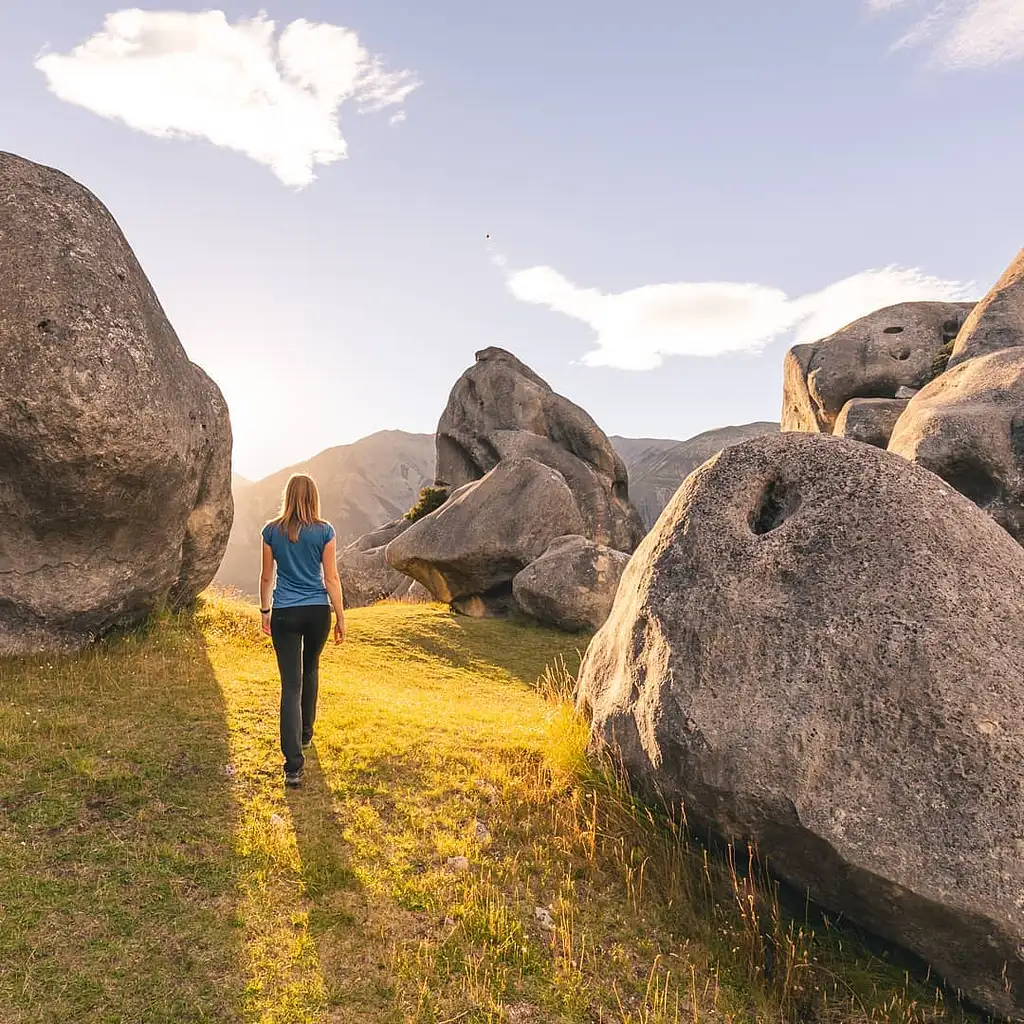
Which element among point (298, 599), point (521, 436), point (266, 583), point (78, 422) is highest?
point (521, 436)

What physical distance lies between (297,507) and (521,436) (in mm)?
31066

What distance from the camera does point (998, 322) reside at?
18656 mm

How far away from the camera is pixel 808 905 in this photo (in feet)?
18.1

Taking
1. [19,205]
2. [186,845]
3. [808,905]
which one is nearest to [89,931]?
[186,845]

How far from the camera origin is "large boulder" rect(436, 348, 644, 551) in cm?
3766

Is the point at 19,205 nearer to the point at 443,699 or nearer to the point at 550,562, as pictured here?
the point at 443,699

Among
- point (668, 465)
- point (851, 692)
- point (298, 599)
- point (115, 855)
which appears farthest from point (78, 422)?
point (668, 465)

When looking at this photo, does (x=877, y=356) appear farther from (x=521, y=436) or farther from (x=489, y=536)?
(x=521, y=436)

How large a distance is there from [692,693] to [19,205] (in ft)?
41.1

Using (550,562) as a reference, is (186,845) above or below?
below

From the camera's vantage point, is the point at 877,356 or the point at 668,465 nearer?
the point at 877,356

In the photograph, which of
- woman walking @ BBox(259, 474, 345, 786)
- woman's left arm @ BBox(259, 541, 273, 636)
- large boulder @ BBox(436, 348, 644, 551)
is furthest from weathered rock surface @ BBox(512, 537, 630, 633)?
large boulder @ BBox(436, 348, 644, 551)

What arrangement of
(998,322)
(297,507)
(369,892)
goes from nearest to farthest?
(369,892) → (297,507) → (998,322)

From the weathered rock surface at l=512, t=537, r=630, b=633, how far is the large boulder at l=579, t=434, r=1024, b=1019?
1341cm
